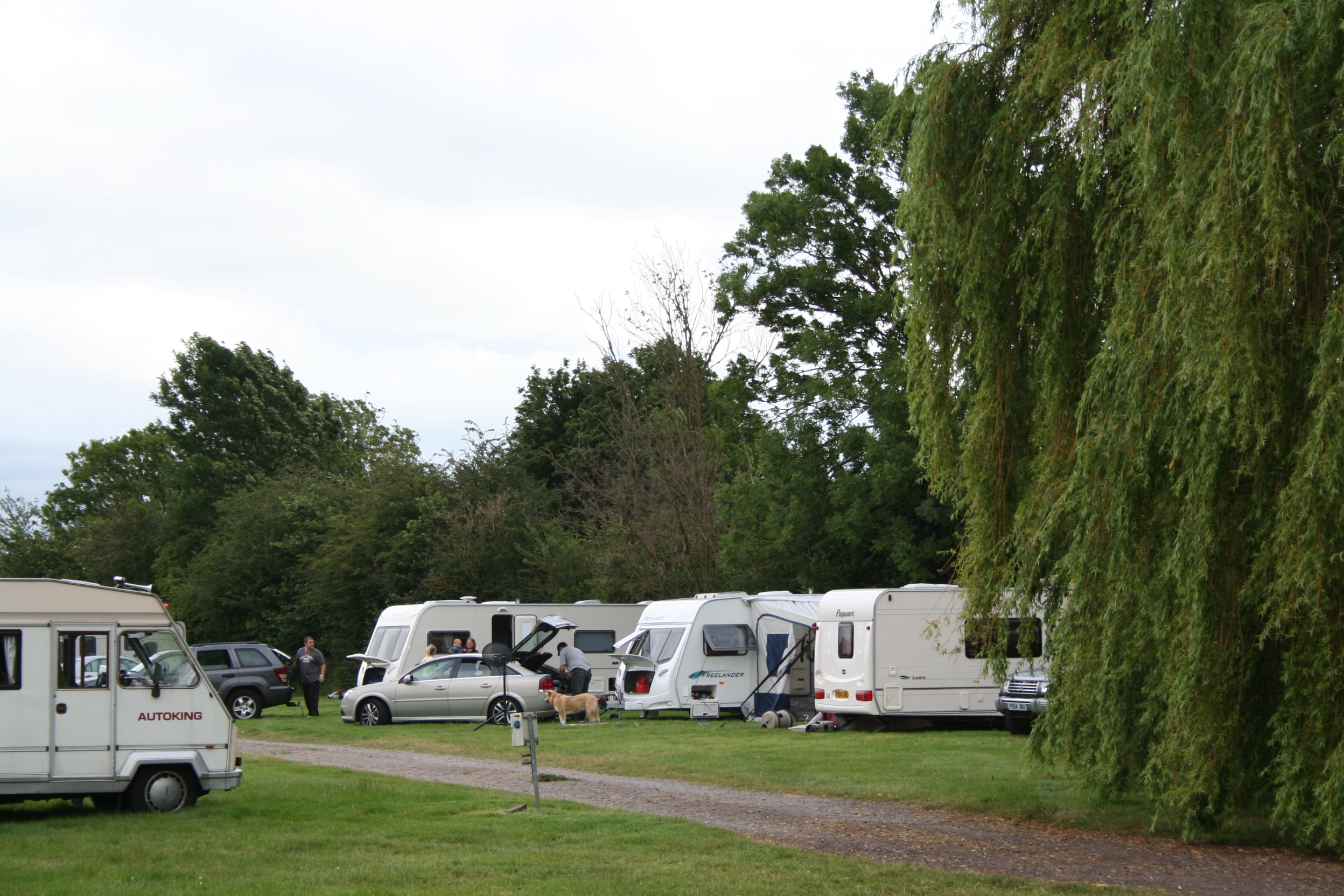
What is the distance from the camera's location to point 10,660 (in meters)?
11.7

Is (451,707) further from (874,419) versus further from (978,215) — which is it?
(978,215)

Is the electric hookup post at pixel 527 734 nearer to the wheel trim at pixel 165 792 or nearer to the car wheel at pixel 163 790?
the car wheel at pixel 163 790

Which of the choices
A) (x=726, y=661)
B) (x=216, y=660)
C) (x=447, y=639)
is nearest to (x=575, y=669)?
(x=726, y=661)

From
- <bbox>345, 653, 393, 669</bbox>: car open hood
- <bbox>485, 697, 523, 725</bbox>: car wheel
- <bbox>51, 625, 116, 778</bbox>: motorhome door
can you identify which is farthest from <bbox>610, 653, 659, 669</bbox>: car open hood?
<bbox>51, 625, 116, 778</bbox>: motorhome door

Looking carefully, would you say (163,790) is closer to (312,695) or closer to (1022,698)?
(1022,698)

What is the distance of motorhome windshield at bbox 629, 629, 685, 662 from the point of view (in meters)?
24.3

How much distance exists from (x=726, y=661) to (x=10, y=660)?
1464 centimetres

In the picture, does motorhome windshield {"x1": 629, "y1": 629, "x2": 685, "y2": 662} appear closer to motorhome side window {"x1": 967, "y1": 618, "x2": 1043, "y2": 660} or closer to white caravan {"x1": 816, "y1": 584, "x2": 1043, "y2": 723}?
white caravan {"x1": 816, "y1": 584, "x2": 1043, "y2": 723}

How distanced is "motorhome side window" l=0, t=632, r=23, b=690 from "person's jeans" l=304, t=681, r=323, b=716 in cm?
1485

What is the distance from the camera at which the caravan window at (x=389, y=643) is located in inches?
1077

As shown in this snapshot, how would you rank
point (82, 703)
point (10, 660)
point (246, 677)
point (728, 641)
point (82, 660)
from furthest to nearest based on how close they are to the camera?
1. point (246, 677)
2. point (728, 641)
3. point (82, 660)
4. point (82, 703)
5. point (10, 660)

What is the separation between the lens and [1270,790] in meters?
9.79

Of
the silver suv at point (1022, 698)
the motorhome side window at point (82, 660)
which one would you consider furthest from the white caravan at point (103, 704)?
the silver suv at point (1022, 698)

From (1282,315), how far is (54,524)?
69.3 m
